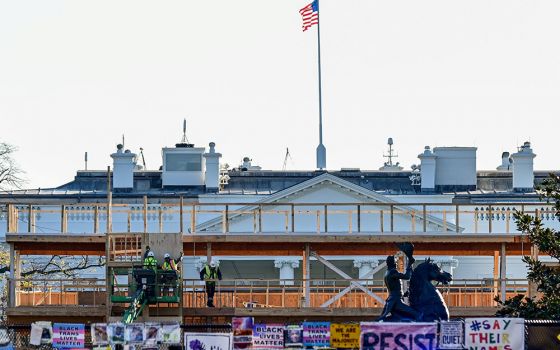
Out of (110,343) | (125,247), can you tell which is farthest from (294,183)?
(110,343)

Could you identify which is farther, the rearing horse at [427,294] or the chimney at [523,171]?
the chimney at [523,171]

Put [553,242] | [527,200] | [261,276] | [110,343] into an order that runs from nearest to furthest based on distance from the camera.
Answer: [110,343] < [553,242] < [261,276] < [527,200]

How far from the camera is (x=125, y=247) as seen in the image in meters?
52.4

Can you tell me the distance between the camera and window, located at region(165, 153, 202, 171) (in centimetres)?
9419

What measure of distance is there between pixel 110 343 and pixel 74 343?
6.11ft

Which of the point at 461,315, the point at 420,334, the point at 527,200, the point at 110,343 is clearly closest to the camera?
the point at 420,334

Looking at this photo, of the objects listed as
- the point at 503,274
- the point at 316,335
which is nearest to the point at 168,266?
the point at 503,274

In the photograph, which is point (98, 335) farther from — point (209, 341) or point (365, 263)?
point (365, 263)

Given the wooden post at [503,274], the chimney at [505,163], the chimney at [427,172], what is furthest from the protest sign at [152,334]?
the chimney at [505,163]

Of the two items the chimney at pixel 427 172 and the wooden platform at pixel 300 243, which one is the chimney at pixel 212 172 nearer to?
the chimney at pixel 427 172

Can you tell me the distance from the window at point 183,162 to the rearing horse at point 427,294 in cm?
5272

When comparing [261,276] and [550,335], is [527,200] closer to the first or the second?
[261,276]

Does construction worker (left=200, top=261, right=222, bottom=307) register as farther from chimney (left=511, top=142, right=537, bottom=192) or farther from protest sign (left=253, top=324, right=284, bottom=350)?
chimney (left=511, top=142, right=537, bottom=192)

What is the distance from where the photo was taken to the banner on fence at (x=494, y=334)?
122 ft
